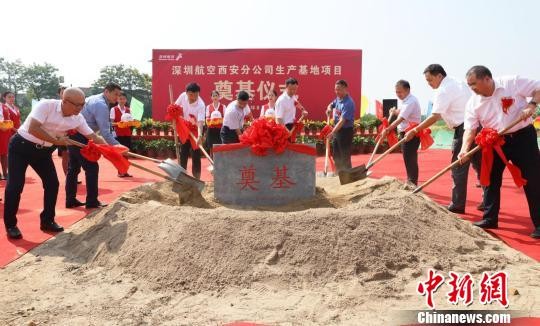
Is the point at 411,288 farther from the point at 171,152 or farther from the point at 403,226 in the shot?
the point at 171,152

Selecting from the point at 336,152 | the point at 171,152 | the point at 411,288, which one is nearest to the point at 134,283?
the point at 411,288

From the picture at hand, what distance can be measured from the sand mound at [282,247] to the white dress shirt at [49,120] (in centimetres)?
94

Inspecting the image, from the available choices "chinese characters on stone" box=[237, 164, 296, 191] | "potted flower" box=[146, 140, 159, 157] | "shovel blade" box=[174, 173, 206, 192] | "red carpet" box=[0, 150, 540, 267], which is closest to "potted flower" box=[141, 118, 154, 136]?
"potted flower" box=[146, 140, 159, 157]

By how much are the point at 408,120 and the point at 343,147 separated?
1066 mm

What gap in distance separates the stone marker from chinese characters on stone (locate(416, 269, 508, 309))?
203 centimetres

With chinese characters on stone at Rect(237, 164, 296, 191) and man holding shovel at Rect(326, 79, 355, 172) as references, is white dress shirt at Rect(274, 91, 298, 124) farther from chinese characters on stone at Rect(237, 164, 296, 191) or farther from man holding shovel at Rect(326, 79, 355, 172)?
chinese characters on stone at Rect(237, 164, 296, 191)

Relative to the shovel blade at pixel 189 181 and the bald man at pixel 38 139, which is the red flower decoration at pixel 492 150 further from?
the bald man at pixel 38 139

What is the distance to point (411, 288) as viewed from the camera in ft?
8.68

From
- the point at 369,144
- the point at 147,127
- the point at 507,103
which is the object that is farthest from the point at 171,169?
the point at 369,144

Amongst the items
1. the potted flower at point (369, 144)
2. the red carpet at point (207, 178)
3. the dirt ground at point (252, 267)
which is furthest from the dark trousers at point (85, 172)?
the potted flower at point (369, 144)

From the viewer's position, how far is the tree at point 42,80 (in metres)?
35.1

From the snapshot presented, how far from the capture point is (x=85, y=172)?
493cm

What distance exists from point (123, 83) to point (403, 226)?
34916 mm

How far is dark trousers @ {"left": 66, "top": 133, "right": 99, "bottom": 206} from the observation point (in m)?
4.95
